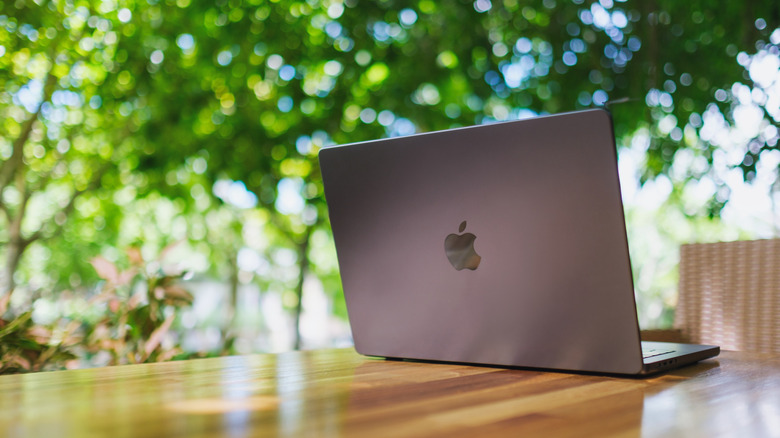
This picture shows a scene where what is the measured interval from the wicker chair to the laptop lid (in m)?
0.96

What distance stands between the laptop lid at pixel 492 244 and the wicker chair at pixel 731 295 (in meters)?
0.96

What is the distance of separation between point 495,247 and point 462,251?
0.06 m

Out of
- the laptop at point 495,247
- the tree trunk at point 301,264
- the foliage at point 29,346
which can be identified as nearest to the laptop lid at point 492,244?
the laptop at point 495,247

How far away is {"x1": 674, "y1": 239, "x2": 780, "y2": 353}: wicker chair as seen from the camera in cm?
162

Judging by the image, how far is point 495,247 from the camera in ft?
3.13

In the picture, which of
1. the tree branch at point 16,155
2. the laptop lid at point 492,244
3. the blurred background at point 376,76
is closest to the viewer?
the laptop lid at point 492,244

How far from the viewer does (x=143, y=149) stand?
3.59 m

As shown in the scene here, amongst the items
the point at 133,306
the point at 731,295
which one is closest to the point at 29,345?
the point at 133,306

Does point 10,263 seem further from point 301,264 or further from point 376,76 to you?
point 376,76

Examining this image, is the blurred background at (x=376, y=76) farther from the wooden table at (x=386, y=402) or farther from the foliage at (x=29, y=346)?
the wooden table at (x=386, y=402)

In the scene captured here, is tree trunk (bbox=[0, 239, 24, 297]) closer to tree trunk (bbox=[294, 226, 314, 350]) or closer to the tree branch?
the tree branch

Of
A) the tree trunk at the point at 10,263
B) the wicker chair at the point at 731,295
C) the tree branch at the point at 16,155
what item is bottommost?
the wicker chair at the point at 731,295

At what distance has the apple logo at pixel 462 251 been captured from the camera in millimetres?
980

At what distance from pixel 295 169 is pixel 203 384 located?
9.98 feet
